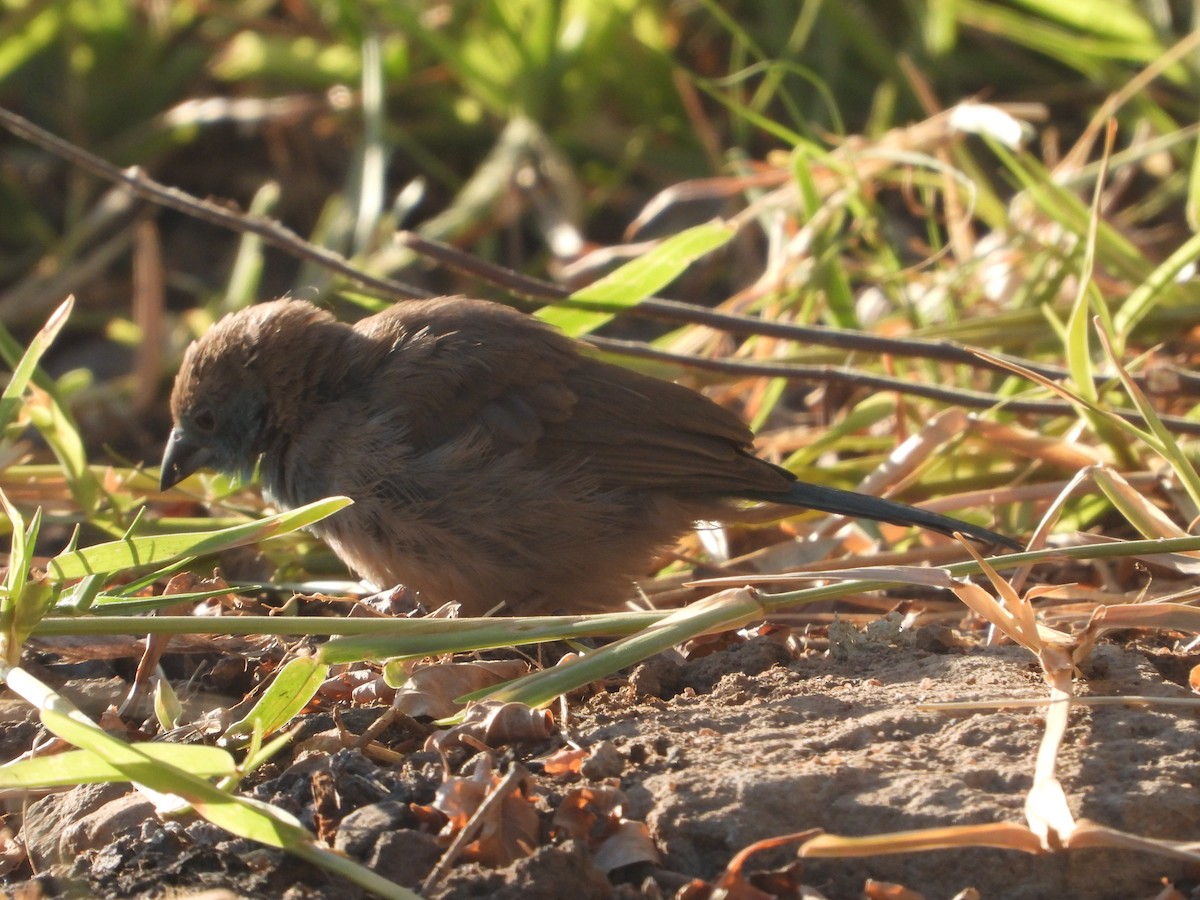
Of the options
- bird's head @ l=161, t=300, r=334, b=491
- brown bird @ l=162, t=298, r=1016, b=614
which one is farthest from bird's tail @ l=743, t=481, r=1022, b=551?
bird's head @ l=161, t=300, r=334, b=491

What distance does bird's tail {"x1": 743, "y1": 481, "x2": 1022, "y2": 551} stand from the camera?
3605mm

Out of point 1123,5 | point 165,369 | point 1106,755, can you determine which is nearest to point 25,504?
point 165,369

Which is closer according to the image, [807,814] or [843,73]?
[807,814]

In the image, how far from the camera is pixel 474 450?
3.90m

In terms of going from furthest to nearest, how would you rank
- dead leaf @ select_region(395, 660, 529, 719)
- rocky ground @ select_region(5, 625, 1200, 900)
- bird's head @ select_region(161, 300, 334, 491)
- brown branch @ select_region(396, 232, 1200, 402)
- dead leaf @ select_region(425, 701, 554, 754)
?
bird's head @ select_region(161, 300, 334, 491)
brown branch @ select_region(396, 232, 1200, 402)
dead leaf @ select_region(395, 660, 529, 719)
dead leaf @ select_region(425, 701, 554, 754)
rocky ground @ select_region(5, 625, 1200, 900)

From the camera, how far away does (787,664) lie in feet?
10.3

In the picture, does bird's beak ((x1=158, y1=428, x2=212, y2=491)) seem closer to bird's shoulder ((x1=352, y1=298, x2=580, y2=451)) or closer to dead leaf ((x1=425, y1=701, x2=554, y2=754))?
bird's shoulder ((x1=352, y1=298, x2=580, y2=451))

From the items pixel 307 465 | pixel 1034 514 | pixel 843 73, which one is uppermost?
pixel 843 73

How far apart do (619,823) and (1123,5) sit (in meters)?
4.99

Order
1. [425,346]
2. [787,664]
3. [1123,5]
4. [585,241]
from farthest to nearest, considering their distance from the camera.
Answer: [585,241], [1123,5], [425,346], [787,664]

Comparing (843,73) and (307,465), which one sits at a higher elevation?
(843,73)

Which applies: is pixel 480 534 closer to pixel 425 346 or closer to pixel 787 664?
pixel 425 346

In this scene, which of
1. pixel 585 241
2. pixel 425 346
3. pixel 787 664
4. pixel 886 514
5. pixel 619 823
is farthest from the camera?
pixel 585 241

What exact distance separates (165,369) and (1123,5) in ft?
14.5
